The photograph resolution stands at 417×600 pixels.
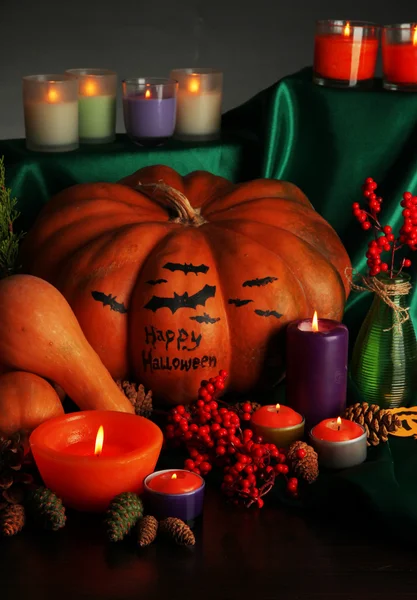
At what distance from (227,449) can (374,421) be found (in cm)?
23

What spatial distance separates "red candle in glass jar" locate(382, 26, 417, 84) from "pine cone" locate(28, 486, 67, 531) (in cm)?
107

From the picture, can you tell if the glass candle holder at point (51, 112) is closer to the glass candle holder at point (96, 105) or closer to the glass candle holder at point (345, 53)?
the glass candle holder at point (96, 105)

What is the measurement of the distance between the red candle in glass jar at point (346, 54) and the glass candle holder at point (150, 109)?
30 centimetres

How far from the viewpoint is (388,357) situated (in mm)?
1526

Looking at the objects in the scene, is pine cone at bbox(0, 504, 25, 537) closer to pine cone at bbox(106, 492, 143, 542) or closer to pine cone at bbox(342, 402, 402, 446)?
pine cone at bbox(106, 492, 143, 542)

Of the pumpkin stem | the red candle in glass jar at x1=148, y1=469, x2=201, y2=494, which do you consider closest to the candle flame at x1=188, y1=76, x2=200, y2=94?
the pumpkin stem

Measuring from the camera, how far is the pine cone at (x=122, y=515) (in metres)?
1.12

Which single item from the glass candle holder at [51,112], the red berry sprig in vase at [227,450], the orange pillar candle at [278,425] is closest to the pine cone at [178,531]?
the red berry sprig in vase at [227,450]

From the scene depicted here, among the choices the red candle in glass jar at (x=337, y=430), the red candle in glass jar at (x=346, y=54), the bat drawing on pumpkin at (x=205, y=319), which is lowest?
the red candle in glass jar at (x=337, y=430)

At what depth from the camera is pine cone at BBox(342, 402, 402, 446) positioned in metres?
1.34

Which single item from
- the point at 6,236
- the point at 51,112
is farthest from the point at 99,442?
the point at 51,112

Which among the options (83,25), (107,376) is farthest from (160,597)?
(83,25)

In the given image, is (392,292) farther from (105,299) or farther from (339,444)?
(105,299)

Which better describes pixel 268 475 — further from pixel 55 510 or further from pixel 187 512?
pixel 55 510
